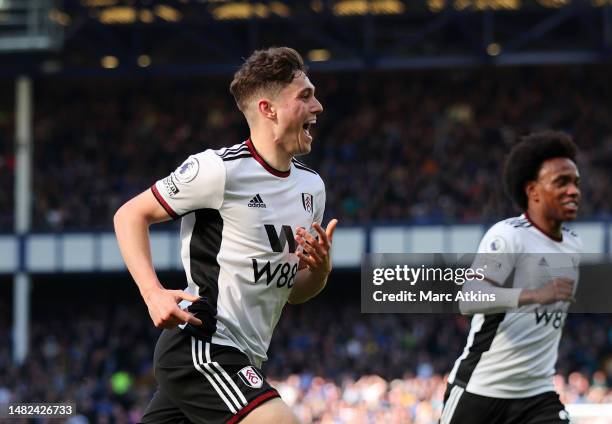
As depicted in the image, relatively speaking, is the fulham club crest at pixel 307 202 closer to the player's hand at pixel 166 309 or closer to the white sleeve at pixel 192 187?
the white sleeve at pixel 192 187

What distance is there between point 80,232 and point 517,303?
2330cm

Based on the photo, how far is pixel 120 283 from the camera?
29156 mm

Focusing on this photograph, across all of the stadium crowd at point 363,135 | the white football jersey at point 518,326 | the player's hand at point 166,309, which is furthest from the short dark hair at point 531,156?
the stadium crowd at point 363,135

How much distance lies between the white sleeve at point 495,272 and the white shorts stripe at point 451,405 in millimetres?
466

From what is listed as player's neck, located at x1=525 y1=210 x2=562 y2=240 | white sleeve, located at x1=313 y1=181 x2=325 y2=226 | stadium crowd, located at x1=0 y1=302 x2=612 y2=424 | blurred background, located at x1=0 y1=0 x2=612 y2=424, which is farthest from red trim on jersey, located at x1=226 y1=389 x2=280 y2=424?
blurred background, located at x1=0 y1=0 x2=612 y2=424

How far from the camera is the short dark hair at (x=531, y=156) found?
21.1ft

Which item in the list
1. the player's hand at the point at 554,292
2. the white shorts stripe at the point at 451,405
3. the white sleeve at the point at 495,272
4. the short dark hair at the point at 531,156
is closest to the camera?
the player's hand at the point at 554,292

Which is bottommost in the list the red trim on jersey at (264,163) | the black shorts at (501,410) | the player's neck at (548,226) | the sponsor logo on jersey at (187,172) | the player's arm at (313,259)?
the black shorts at (501,410)

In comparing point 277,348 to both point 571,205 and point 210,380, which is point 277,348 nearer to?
point 571,205

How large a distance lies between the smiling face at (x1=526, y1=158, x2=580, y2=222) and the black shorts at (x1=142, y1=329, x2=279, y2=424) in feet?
6.57

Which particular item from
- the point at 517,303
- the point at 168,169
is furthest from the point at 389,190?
the point at 517,303

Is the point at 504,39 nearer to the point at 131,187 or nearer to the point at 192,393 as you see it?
the point at 131,187

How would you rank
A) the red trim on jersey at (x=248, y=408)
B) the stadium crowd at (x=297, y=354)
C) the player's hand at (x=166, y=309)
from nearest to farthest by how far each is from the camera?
the player's hand at (x=166, y=309)
the red trim on jersey at (x=248, y=408)
the stadium crowd at (x=297, y=354)

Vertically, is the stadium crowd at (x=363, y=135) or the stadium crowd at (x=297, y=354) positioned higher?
the stadium crowd at (x=363, y=135)
